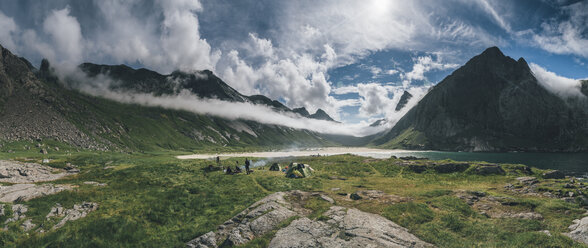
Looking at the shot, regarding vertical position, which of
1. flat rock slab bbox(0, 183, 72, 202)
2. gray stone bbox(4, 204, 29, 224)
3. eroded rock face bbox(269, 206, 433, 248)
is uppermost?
flat rock slab bbox(0, 183, 72, 202)

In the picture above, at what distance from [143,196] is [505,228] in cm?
3284

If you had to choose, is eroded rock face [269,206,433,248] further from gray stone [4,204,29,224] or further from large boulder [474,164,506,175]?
large boulder [474,164,506,175]

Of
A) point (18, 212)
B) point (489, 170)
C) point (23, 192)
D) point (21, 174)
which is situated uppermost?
point (23, 192)

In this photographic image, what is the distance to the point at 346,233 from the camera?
46.1 feet

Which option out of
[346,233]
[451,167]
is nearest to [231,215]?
[346,233]

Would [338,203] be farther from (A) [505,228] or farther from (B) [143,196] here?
(B) [143,196]

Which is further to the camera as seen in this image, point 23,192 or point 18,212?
point 23,192

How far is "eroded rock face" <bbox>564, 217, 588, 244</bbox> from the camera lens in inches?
528

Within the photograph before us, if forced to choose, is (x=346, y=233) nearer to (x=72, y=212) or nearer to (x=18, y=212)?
(x=72, y=212)

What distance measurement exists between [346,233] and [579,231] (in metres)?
14.7

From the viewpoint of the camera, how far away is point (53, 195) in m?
20.8

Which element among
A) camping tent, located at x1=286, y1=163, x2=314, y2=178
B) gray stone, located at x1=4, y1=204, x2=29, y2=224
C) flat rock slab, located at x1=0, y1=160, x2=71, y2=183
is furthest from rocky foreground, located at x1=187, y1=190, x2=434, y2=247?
flat rock slab, located at x1=0, y1=160, x2=71, y2=183

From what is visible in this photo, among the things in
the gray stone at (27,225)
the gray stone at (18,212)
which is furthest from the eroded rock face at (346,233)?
the gray stone at (18,212)

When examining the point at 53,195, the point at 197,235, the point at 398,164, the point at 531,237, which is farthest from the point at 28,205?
the point at 398,164
